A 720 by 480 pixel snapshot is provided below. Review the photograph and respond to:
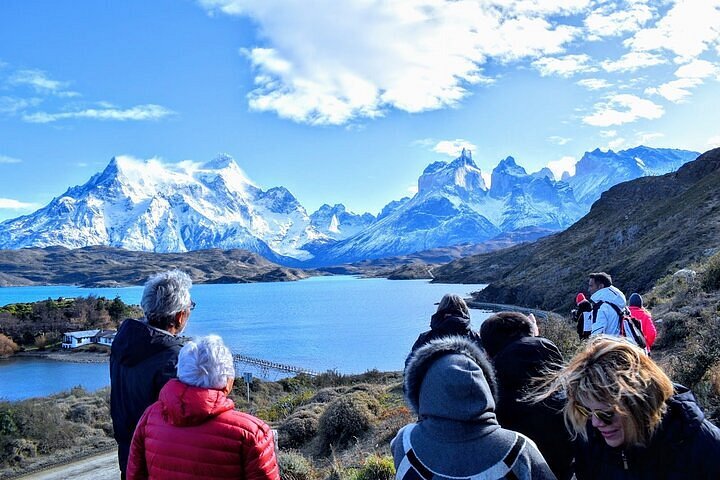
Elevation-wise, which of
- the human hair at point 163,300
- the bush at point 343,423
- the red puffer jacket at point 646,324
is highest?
the human hair at point 163,300

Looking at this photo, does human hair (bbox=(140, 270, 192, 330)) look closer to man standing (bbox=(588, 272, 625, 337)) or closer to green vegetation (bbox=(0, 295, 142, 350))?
man standing (bbox=(588, 272, 625, 337))

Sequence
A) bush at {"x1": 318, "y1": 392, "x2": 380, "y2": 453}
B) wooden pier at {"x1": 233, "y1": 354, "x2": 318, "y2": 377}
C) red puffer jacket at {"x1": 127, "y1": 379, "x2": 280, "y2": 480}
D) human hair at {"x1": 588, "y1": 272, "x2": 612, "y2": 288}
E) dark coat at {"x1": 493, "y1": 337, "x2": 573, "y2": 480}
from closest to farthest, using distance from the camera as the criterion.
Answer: red puffer jacket at {"x1": 127, "y1": 379, "x2": 280, "y2": 480} < dark coat at {"x1": 493, "y1": 337, "x2": 573, "y2": 480} < human hair at {"x1": 588, "y1": 272, "x2": 612, "y2": 288} < bush at {"x1": 318, "y1": 392, "x2": 380, "y2": 453} < wooden pier at {"x1": 233, "y1": 354, "x2": 318, "y2": 377}

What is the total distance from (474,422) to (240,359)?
38286mm

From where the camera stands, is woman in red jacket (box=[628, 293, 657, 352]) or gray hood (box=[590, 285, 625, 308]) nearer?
gray hood (box=[590, 285, 625, 308])

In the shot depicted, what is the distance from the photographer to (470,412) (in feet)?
6.05

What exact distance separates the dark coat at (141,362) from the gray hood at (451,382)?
1.57 meters

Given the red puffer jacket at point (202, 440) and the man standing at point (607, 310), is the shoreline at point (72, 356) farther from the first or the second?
the red puffer jacket at point (202, 440)

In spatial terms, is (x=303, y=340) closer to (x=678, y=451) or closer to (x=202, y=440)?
(x=202, y=440)

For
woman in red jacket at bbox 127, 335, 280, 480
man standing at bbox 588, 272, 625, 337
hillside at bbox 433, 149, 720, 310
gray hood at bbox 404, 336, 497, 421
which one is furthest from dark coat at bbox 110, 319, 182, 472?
hillside at bbox 433, 149, 720, 310

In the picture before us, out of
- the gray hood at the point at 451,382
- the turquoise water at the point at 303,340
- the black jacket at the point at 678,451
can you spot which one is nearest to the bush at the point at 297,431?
the gray hood at the point at 451,382

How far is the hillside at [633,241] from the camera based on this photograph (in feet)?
118

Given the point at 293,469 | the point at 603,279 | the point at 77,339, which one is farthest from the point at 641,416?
the point at 77,339

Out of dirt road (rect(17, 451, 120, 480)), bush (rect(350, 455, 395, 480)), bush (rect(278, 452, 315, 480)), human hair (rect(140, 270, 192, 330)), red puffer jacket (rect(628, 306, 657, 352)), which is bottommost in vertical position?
dirt road (rect(17, 451, 120, 480))

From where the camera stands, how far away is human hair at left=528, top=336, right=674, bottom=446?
1.87 m
